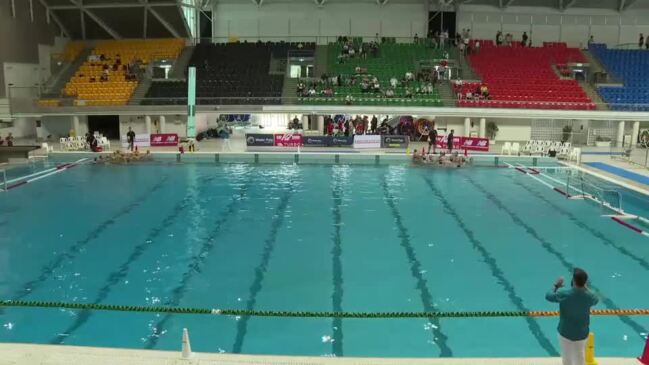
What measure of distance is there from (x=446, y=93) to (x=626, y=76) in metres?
10.6

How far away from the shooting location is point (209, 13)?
3481cm

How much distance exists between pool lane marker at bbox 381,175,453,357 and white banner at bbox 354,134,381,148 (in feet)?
33.1

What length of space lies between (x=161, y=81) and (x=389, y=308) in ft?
83.7

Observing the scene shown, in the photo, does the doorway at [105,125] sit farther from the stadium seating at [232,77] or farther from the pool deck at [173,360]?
the pool deck at [173,360]

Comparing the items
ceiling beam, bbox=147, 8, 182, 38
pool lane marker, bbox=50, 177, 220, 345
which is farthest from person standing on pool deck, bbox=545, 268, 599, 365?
ceiling beam, bbox=147, 8, 182, 38

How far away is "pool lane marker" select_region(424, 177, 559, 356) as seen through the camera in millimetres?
6693

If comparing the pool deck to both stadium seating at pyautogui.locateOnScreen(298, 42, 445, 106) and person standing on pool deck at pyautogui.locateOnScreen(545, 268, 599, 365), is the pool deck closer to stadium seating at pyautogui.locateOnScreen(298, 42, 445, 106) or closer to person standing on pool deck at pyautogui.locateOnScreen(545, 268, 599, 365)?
person standing on pool deck at pyautogui.locateOnScreen(545, 268, 599, 365)

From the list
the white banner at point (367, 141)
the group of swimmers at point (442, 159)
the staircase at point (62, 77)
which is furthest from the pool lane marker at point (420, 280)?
the staircase at point (62, 77)

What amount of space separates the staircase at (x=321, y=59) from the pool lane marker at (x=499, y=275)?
691 inches

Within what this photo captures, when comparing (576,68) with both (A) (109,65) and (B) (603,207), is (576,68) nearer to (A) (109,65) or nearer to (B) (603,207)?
(B) (603,207)

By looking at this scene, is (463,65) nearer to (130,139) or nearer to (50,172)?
(130,139)

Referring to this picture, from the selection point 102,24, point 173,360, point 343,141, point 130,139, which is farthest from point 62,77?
point 173,360

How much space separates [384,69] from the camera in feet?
101

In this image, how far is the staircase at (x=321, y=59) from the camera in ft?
102
